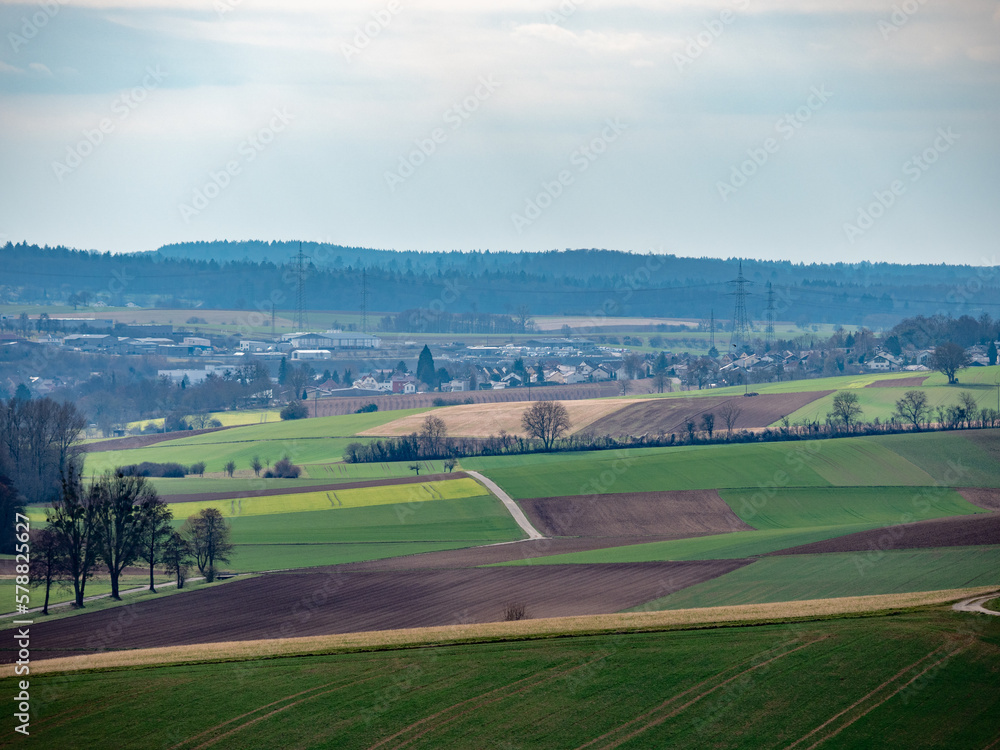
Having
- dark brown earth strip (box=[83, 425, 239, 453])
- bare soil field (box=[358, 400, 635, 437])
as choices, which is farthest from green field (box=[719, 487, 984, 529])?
dark brown earth strip (box=[83, 425, 239, 453])

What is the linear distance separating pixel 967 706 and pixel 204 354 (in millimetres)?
165041

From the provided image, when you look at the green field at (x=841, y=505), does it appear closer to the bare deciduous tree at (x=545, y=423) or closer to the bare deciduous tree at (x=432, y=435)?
the bare deciduous tree at (x=545, y=423)

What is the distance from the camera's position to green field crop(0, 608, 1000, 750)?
22.8 m

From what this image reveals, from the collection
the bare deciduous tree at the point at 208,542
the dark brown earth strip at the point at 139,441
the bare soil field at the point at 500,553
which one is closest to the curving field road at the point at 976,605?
the bare soil field at the point at 500,553

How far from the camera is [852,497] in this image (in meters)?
63.9

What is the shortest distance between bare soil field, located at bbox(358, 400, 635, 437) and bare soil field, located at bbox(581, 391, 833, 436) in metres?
1.89

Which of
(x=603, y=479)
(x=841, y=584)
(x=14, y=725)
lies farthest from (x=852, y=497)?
(x=14, y=725)

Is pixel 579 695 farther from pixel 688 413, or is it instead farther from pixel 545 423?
pixel 688 413

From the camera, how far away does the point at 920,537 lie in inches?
1907

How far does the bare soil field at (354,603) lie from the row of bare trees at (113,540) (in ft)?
10.3

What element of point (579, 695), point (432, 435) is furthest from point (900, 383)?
point (579, 695)

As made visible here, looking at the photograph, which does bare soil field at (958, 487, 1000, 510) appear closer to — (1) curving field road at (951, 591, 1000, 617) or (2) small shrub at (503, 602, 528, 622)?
(1) curving field road at (951, 591, 1000, 617)

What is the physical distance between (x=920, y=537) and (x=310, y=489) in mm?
37226

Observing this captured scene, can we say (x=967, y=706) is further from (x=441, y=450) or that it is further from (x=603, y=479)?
(x=441, y=450)
